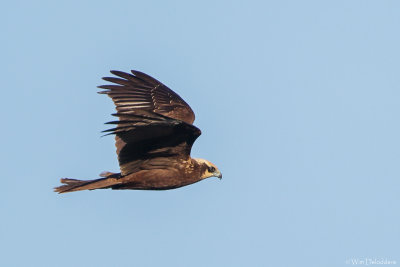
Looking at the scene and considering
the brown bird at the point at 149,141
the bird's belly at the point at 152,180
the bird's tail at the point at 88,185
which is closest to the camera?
the brown bird at the point at 149,141

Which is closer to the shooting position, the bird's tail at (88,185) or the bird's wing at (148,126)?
the bird's wing at (148,126)

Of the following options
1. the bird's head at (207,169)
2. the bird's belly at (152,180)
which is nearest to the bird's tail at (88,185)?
the bird's belly at (152,180)

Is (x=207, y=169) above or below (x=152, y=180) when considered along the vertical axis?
above

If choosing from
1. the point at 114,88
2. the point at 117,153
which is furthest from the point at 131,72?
the point at 117,153

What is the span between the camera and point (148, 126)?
11.2 metres

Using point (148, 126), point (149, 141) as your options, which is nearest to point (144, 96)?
point (149, 141)

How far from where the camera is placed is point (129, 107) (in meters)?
13.7

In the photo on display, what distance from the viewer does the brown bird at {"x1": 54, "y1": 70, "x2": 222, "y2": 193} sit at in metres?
11.3

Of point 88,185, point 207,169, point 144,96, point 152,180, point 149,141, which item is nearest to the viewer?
point 149,141

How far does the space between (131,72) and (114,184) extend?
8.73 feet

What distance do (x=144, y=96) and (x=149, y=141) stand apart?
2291mm

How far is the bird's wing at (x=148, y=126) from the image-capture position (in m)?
11.2

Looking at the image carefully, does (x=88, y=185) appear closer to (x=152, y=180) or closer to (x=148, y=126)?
(x=152, y=180)

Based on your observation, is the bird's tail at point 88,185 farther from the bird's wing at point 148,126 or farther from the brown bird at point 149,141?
the bird's wing at point 148,126
